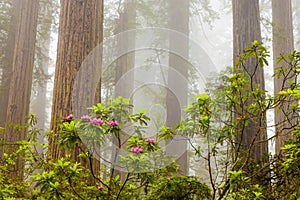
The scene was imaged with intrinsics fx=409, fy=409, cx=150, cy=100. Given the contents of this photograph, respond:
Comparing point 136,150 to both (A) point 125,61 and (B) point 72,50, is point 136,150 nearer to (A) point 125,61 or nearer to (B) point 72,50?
(B) point 72,50

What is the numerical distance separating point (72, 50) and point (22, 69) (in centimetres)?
517

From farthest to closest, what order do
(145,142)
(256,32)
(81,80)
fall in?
(256,32) → (81,80) → (145,142)

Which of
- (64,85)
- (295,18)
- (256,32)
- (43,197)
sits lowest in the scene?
(43,197)

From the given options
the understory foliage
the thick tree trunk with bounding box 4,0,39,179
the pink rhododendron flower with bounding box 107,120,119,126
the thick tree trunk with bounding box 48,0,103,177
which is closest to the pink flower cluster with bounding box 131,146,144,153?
Answer: the understory foliage

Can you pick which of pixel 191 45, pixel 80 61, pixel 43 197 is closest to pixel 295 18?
pixel 191 45

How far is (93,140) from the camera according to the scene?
3.47 m

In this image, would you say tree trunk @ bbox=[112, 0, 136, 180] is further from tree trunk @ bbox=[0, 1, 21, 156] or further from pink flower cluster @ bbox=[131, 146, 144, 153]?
pink flower cluster @ bbox=[131, 146, 144, 153]

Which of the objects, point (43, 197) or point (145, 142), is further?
point (43, 197)

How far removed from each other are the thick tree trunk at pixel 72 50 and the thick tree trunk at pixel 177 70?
517cm

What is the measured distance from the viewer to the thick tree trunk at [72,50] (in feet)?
16.9

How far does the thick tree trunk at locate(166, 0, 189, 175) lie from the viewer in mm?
11609

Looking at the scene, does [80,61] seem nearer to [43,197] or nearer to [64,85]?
[64,85]

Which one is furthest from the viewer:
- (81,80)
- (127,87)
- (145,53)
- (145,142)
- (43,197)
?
(145,53)

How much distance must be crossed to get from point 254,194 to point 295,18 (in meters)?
21.4
